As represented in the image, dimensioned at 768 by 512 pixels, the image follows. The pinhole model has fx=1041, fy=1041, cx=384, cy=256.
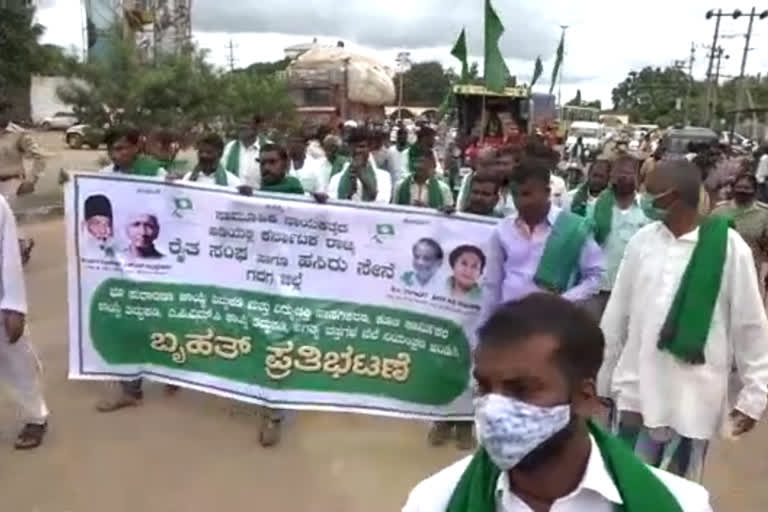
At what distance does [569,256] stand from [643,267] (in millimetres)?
910

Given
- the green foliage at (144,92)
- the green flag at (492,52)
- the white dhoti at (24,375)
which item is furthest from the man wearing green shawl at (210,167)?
the green foliage at (144,92)

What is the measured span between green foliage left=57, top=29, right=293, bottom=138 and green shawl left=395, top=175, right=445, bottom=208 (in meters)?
12.5

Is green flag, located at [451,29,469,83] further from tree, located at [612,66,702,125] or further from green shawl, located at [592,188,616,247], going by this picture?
tree, located at [612,66,702,125]

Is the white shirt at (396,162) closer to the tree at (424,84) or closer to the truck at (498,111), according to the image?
the truck at (498,111)

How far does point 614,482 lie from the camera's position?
164cm

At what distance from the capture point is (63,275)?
10.5m

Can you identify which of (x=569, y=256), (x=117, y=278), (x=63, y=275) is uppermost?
(x=569, y=256)

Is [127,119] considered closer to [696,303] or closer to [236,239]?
[236,239]

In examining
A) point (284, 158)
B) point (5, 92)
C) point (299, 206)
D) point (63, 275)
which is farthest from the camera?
point (5, 92)

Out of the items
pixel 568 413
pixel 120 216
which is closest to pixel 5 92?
pixel 120 216

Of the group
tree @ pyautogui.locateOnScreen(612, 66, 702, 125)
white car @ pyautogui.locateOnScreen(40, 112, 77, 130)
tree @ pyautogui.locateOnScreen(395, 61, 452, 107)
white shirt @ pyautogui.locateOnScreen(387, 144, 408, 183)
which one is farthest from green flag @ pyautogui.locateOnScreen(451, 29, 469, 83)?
tree @ pyautogui.locateOnScreen(395, 61, 452, 107)

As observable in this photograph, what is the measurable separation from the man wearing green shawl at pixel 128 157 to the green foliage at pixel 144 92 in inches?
529

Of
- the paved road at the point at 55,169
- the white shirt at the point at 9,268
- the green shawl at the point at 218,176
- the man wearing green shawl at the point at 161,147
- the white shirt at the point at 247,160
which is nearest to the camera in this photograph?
the white shirt at the point at 9,268

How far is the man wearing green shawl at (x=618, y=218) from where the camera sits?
20.1 ft
